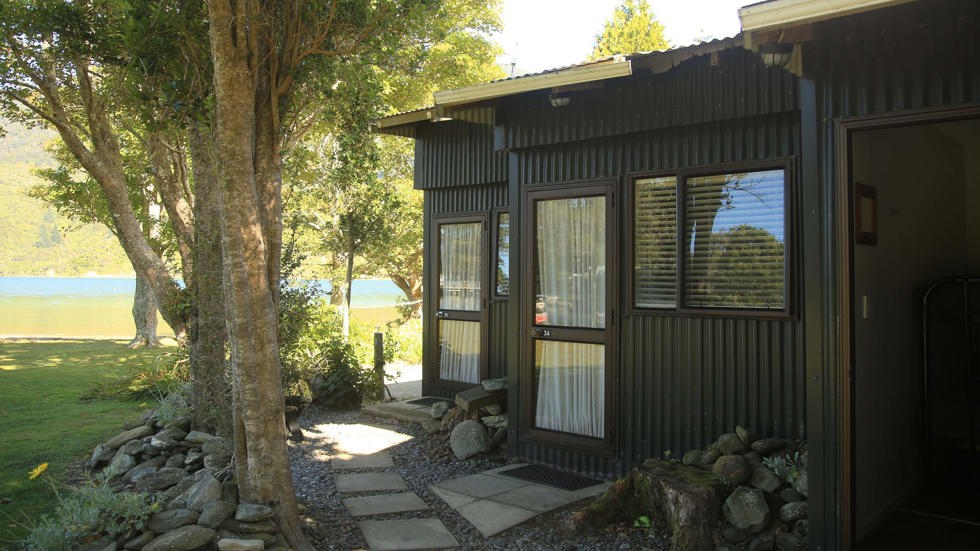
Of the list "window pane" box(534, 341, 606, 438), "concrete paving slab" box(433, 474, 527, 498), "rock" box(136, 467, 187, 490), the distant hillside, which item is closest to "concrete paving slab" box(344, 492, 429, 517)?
"concrete paving slab" box(433, 474, 527, 498)

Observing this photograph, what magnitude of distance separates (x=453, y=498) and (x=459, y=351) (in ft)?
11.6

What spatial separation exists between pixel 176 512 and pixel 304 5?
330cm

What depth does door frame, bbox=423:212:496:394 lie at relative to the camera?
326 inches

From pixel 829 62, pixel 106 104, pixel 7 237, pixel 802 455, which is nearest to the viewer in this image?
pixel 829 62

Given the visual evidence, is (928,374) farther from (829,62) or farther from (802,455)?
(829,62)

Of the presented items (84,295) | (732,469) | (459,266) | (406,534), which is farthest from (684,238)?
(84,295)

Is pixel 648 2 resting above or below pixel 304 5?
above

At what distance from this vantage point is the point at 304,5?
178 inches

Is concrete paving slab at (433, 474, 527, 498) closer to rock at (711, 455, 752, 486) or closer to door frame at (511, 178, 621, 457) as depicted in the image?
door frame at (511, 178, 621, 457)

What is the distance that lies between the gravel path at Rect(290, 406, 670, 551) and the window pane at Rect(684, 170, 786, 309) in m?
1.83

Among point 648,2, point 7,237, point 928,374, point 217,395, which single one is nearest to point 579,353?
point 928,374

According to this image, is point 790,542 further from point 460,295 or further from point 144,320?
point 144,320

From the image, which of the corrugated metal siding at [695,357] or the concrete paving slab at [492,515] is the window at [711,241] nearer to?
the corrugated metal siding at [695,357]

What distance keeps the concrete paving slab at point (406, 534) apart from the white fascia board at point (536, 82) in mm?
3312
